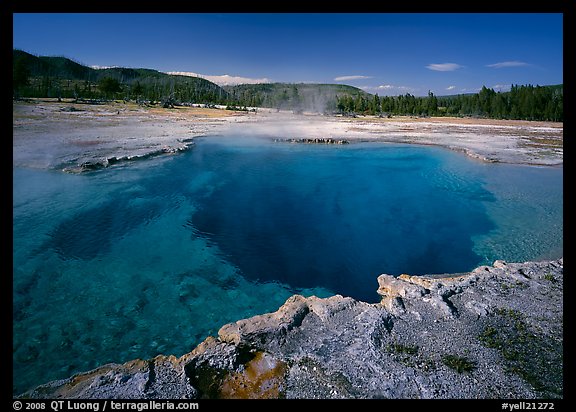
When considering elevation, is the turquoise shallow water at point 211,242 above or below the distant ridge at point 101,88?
below

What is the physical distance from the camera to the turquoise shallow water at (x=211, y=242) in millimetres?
5898

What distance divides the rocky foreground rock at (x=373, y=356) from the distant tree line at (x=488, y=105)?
5886 centimetres

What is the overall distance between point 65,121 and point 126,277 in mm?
21273

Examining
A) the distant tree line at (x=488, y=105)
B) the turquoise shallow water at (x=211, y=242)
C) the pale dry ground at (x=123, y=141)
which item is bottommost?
the turquoise shallow water at (x=211, y=242)

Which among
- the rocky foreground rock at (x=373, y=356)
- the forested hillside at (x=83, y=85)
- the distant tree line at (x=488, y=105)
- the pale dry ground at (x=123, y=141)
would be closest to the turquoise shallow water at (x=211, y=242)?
the rocky foreground rock at (x=373, y=356)

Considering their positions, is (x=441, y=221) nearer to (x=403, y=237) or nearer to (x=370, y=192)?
(x=403, y=237)

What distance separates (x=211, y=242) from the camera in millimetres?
9195

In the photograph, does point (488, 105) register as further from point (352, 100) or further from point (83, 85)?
point (83, 85)

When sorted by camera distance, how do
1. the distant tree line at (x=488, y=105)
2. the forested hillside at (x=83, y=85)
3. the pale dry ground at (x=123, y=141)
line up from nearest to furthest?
the pale dry ground at (x=123, y=141) < the forested hillside at (x=83, y=85) < the distant tree line at (x=488, y=105)

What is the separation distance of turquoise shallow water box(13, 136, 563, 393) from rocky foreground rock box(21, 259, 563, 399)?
48.4 inches

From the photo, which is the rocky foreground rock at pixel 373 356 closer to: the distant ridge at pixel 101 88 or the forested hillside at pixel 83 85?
the forested hillside at pixel 83 85

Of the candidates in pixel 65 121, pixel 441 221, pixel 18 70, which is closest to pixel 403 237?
pixel 441 221

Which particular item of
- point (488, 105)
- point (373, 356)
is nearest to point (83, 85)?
point (488, 105)

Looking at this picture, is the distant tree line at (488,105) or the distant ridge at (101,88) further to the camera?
the distant tree line at (488,105)
